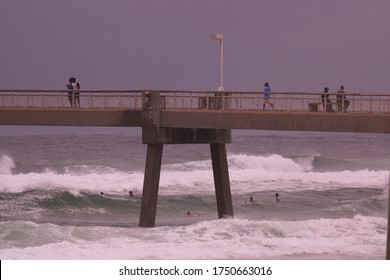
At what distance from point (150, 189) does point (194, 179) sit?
33.3 meters

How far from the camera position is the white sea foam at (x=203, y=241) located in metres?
35.3

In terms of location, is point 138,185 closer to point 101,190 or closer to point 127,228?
point 101,190

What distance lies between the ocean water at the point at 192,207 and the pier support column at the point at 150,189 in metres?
0.49

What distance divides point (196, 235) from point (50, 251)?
5.70 metres

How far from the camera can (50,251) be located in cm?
3528

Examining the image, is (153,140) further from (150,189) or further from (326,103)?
(326,103)

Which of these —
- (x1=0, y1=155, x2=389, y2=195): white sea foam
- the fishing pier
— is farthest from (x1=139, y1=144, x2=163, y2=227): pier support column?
(x1=0, y1=155, x2=389, y2=195): white sea foam

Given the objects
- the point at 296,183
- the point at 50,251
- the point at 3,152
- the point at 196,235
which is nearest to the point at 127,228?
the point at 196,235

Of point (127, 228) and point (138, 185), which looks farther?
point (138, 185)

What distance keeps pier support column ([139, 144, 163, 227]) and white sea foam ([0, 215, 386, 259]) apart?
778 millimetres

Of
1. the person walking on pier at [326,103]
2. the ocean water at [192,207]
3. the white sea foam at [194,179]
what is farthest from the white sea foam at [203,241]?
the white sea foam at [194,179]

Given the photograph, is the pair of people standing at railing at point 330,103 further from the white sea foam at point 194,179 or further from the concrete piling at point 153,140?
the white sea foam at point 194,179

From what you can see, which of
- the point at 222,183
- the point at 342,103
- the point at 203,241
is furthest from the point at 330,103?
the point at 222,183

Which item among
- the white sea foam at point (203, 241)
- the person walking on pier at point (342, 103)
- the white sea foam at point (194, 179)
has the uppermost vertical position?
the person walking on pier at point (342, 103)
